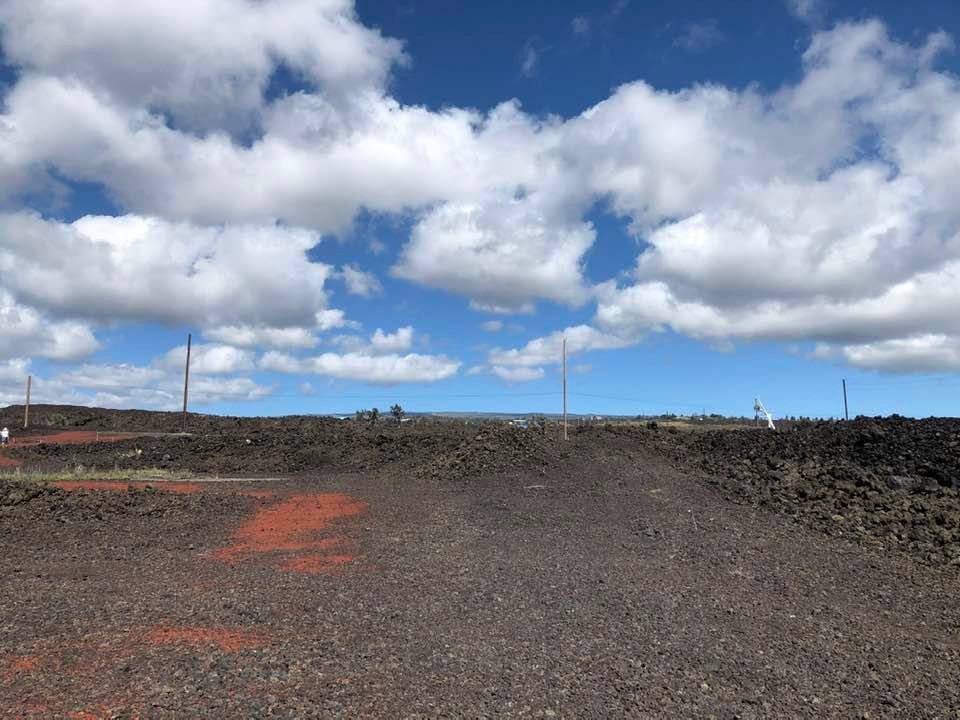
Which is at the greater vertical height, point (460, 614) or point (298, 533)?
point (298, 533)

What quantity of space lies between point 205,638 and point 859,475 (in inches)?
661

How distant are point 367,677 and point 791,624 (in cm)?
523

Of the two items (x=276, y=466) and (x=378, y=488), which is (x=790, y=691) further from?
(x=276, y=466)

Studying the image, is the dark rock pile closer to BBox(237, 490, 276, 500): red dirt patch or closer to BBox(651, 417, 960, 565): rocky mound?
BBox(237, 490, 276, 500): red dirt patch

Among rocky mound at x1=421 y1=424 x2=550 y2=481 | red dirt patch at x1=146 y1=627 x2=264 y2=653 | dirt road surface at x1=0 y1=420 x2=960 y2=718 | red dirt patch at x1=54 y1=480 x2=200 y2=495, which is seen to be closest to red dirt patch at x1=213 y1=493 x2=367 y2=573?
dirt road surface at x1=0 y1=420 x2=960 y2=718

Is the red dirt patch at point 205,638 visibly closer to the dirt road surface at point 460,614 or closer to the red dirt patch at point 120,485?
the dirt road surface at point 460,614

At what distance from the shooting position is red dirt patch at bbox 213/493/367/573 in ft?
38.1

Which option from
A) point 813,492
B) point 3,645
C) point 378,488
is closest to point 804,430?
point 813,492

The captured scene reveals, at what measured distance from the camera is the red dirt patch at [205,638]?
6656 millimetres

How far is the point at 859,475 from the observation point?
716 inches

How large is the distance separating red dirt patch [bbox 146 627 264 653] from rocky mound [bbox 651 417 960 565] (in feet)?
36.9

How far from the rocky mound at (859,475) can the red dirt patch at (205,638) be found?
1126 cm

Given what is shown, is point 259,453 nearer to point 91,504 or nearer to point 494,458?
point 494,458

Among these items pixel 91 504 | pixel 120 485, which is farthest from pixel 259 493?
pixel 91 504
